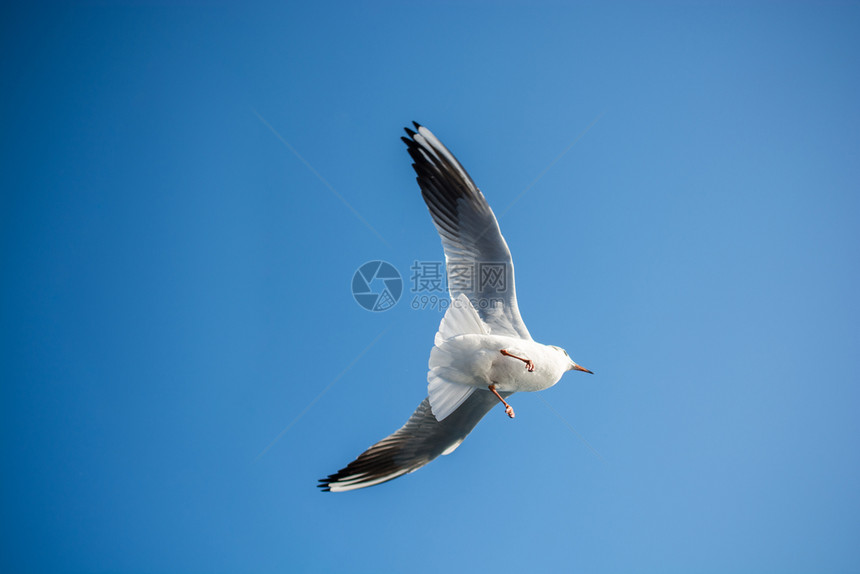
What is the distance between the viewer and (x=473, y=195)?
11.0 feet

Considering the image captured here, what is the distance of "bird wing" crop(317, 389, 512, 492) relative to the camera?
12.5 ft

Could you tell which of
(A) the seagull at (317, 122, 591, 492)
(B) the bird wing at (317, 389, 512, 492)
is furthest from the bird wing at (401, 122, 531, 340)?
(B) the bird wing at (317, 389, 512, 492)

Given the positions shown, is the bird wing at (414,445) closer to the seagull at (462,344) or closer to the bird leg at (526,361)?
the seagull at (462,344)

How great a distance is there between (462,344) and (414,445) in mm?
1209

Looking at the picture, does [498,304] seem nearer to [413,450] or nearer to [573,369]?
[573,369]

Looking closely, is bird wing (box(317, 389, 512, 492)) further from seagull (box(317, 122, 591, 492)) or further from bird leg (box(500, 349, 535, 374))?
bird leg (box(500, 349, 535, 374))

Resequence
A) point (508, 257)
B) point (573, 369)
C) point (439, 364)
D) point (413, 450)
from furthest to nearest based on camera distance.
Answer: point (413, 450) → point (573, 369) → point (508, 257) → point (439, 364)

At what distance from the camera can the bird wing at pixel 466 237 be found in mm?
3357

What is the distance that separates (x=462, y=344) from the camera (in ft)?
9.97

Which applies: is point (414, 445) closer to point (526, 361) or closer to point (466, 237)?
point (526, 361)

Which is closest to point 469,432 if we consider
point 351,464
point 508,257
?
point 351,464

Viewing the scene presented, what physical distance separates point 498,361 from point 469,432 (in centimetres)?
105

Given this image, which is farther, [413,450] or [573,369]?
[413,450]

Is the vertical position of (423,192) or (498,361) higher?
(423,192)
